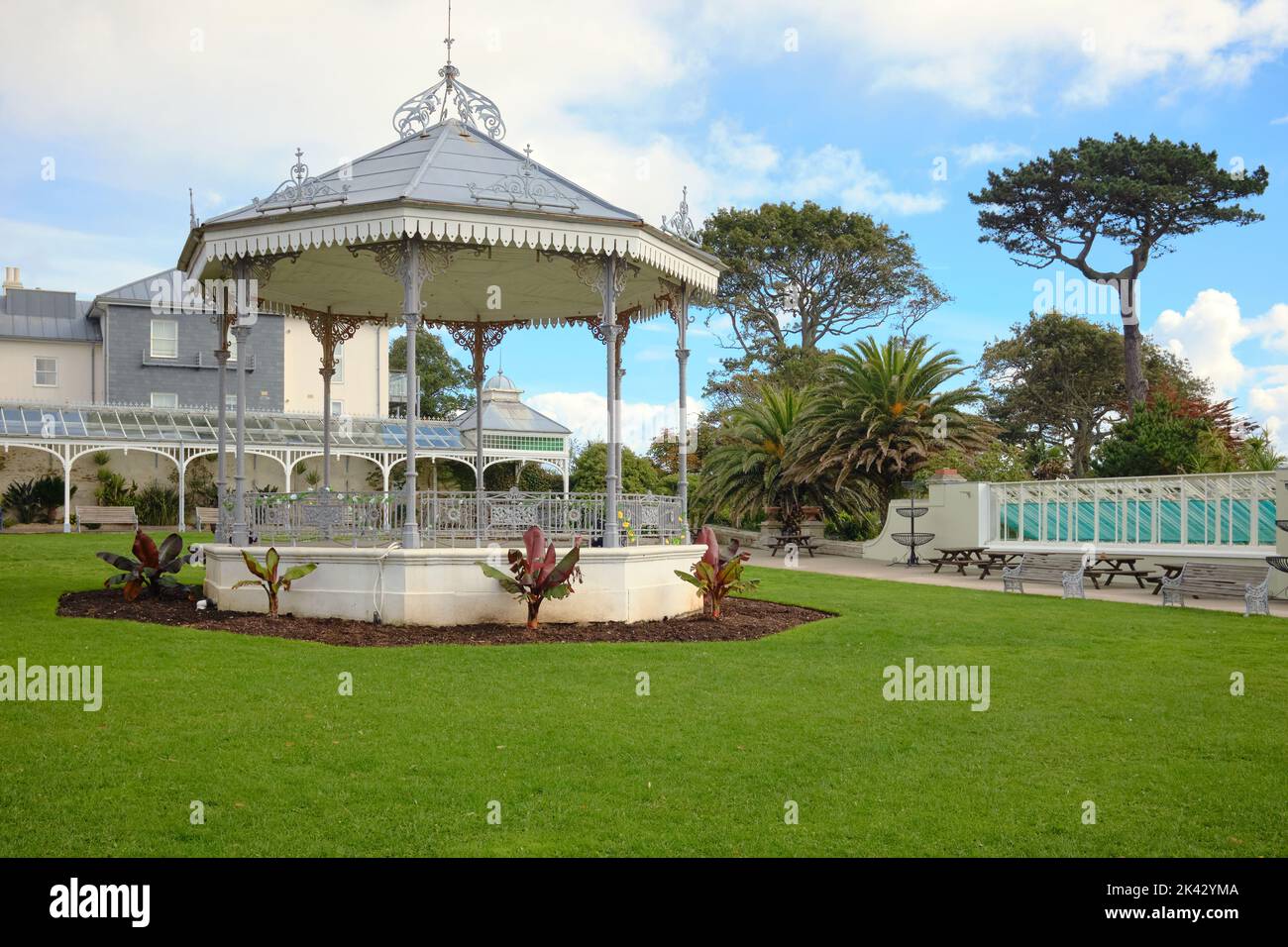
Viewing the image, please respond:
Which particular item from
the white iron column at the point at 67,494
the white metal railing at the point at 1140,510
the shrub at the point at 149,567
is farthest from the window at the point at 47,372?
the white metal railing at the point at 1140,510

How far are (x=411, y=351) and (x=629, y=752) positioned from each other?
658 centimetres

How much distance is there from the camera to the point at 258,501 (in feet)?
44.5

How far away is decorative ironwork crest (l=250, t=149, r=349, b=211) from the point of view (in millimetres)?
12578

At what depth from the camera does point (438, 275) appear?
13.5 metres

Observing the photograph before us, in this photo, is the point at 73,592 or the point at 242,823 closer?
the point at 242,823

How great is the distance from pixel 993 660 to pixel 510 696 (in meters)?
5.06

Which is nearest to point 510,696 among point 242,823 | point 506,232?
point 242,823

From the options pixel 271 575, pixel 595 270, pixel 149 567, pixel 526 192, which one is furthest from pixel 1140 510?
pixel 149 567

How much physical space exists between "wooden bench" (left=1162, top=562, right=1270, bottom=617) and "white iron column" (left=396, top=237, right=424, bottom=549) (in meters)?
11.4

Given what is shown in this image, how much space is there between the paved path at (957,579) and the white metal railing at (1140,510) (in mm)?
1214

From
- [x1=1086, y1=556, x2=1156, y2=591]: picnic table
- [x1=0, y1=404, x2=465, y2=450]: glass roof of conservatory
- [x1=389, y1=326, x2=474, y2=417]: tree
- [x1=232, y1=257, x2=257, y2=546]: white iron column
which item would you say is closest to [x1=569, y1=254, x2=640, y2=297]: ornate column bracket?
[x1=232, y1=257, x2=257, y2=546]: white iron column

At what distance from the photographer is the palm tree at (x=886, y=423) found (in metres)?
26.1

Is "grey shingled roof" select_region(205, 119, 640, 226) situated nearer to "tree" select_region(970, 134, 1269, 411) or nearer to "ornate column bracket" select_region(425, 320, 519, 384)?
"ornate column bracket" select_region(425, 320, 519, 384)
